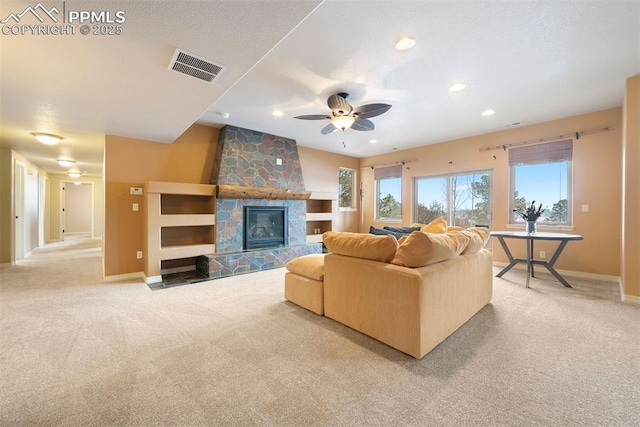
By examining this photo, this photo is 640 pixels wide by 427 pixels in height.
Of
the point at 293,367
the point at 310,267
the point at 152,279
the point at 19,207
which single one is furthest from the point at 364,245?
the point at 19,207

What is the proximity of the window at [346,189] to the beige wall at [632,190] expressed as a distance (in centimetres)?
520

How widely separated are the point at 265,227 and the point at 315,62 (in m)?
3.39

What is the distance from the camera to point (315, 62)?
261 cm

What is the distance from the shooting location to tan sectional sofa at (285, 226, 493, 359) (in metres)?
1.92

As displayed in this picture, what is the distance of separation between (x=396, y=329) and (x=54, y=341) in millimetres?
2885

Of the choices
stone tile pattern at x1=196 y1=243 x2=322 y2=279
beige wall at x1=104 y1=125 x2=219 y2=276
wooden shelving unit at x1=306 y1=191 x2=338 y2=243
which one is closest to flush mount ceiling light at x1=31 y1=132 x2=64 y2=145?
beige wall at x1=104 y1=125 x2=219 y2=276

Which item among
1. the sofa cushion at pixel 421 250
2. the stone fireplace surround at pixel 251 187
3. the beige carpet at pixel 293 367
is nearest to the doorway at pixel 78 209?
the stone fireplace surround at pixel 251 187

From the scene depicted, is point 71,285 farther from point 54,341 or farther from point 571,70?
point 571,70

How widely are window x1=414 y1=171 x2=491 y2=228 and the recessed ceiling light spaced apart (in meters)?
3.98

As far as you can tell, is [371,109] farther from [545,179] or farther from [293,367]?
[545,179]

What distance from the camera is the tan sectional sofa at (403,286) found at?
6.29ft

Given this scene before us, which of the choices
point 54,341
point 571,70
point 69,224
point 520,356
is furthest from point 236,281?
point 69,224

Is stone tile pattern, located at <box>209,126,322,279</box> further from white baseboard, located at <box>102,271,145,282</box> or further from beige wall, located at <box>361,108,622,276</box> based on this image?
beige wall, located at <box>361,108,622,276</box>

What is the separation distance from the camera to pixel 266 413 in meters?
1.39
